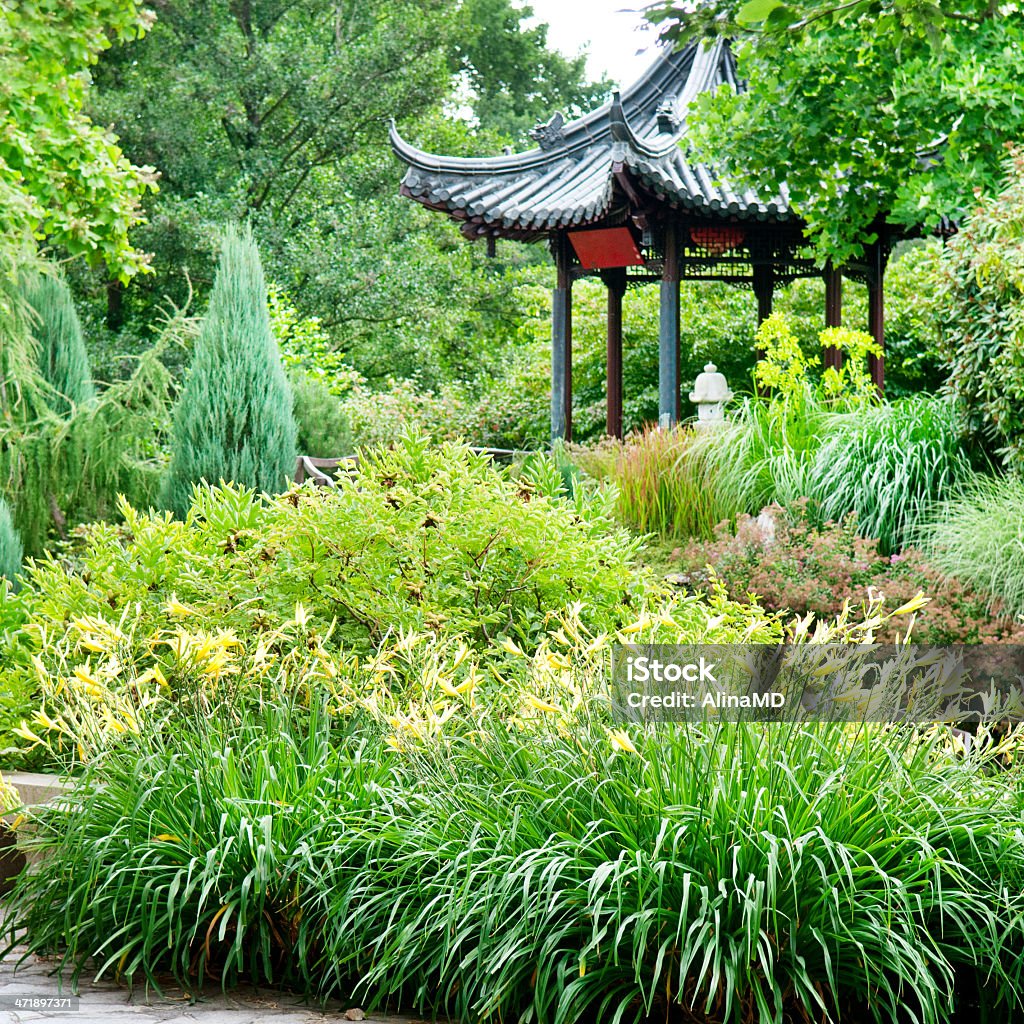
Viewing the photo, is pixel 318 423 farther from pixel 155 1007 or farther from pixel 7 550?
pixel 155 1007

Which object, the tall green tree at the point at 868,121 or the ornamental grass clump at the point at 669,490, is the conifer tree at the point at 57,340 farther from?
the tall green tree at the point at 868,121

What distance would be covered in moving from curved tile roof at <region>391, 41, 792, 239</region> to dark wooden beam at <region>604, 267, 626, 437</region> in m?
1.18

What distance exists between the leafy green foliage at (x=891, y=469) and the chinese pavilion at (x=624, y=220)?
263 cm

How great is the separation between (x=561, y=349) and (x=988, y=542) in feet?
20.5

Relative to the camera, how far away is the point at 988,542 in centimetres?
545

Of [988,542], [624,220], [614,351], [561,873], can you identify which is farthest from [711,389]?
[561,873]

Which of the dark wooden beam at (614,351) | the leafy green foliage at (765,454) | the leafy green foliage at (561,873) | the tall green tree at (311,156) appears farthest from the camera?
the tall green tree at (311,156)

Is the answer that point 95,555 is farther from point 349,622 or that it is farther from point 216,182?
point 216,182

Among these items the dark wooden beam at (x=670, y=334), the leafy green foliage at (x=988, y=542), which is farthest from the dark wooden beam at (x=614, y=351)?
the leafy green foliage at (x=988, y=542)

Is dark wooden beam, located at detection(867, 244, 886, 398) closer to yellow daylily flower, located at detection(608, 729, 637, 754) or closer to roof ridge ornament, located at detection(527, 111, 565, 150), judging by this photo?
roof ridge ornament, located at detection(527, 111, 565, 150)

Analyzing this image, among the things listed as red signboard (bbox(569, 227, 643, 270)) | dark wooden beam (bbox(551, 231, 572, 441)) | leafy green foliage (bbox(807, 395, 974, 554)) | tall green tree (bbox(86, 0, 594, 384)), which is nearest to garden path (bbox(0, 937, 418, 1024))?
leafy green foliage (bbox(807, 395, 974, 554))

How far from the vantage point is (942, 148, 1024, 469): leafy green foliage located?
5.89 metres

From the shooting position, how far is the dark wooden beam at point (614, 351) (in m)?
11.8

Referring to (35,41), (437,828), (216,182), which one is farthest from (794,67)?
(216,182)
